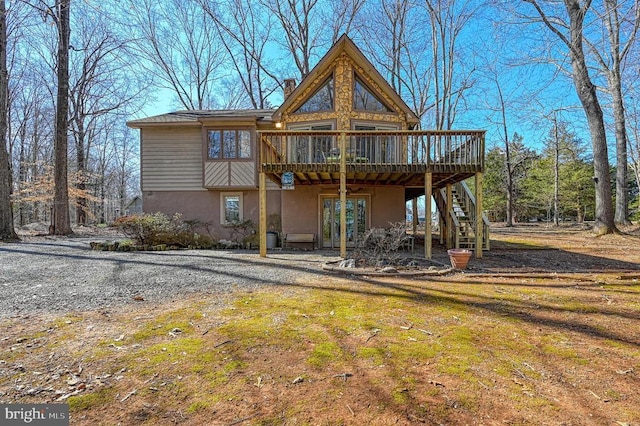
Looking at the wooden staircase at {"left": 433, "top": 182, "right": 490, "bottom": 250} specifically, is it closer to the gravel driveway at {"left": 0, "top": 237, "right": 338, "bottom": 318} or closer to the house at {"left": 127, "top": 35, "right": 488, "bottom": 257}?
the house at {"left": 127, "top": 35, "right": 488, "bottom": 257}

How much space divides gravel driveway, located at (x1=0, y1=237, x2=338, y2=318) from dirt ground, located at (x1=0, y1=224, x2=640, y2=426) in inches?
26.2

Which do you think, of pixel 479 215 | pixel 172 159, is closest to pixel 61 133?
pixel 172 159

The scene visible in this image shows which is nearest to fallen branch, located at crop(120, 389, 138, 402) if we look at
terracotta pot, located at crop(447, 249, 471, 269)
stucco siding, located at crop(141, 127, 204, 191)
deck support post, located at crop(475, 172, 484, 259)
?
terracotta pot, located at crop(447, 249, 471, 269)

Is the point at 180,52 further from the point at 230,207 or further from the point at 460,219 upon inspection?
the point at 460,219

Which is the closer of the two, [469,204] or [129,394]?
[129,394]

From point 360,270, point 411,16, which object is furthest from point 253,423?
point 411,16

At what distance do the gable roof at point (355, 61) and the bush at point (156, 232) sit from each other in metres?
5.75

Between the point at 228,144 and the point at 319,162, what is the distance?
4672 mm

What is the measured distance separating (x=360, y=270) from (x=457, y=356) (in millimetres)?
3928

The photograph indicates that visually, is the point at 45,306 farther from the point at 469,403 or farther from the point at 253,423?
the point at 469,403

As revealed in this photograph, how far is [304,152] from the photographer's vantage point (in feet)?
37.1

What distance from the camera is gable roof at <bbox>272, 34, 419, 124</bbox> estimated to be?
1104cm

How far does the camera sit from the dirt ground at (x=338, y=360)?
205 cm

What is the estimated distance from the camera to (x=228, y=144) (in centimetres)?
1286
